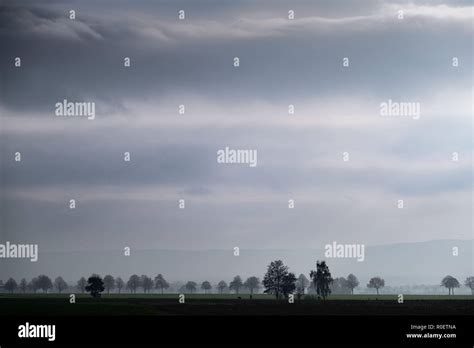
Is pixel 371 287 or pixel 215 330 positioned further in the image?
pixel 371 287

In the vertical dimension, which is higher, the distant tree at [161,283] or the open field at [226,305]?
the distant tree at [161,283]

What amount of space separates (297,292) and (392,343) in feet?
25.7

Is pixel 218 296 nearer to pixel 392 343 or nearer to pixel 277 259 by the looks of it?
pixel 277 259

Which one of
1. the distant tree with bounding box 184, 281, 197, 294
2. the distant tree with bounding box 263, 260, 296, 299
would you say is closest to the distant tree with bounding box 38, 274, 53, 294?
the distant tree with bounding box 184, 281, 197, 294

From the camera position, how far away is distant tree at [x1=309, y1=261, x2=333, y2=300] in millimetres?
52203

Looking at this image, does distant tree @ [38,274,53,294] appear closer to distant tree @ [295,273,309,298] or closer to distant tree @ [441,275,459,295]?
distant tree @ [295,273,309,298]

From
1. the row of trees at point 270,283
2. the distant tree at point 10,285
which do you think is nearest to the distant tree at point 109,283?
the row of trees at point 270,283

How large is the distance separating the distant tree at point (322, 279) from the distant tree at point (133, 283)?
34.3 ft

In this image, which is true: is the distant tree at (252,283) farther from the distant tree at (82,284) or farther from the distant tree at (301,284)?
the distant tree at (82,284)

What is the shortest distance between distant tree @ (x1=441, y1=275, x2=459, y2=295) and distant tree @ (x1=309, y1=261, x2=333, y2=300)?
6719 millimetres

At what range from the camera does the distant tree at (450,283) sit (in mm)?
50609

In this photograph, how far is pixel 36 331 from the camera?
153ft

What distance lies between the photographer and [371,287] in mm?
52844

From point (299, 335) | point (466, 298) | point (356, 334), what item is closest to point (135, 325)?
point (299, 335)
